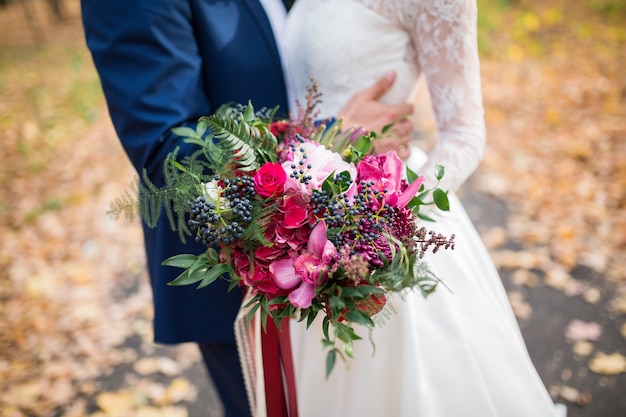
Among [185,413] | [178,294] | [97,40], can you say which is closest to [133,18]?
[97,40]

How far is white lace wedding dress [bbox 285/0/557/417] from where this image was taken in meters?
1.62

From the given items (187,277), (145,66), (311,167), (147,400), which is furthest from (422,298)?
(147,400)

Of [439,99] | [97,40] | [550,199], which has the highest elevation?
[97,40]

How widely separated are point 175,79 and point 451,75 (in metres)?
0.92

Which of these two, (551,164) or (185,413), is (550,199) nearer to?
(551,164)

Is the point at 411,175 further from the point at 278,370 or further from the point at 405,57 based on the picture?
the point at 278,370

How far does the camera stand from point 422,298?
5.57 feet

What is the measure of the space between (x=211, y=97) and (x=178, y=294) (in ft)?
2.41

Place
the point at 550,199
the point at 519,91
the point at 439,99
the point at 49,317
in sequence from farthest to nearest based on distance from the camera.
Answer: the point at 519,91, the point at 550,199, the point at 49,317, the point at 439,99

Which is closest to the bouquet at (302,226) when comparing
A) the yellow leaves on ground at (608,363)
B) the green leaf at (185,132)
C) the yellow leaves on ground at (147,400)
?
the green leaf at (185,132)

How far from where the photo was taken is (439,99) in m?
1.80

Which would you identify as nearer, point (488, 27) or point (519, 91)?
point (519, 91)

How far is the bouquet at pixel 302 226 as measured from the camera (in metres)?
1.17

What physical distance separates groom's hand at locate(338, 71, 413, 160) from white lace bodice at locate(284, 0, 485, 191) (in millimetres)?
91
